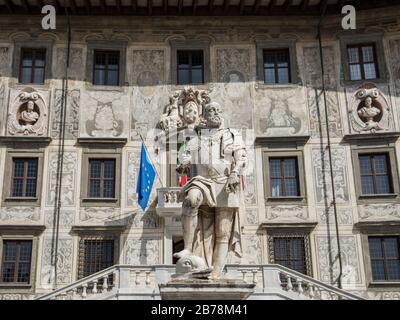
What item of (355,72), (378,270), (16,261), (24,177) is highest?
(355,72)

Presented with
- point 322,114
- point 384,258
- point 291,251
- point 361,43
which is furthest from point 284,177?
point 361,43

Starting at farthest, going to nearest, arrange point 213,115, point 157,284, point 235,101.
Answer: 1. point 235,101
2. point 157,284
3. point 213,115

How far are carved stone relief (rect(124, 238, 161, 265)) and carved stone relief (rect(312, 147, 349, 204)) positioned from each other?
5924mm

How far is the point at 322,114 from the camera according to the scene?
20750mm

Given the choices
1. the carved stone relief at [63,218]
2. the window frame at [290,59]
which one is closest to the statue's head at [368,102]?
the window frame at [290,59]

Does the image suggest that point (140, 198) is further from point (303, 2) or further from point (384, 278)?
point (303, 2)

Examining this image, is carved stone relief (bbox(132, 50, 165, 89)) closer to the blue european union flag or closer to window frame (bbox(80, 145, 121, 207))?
window frame (bbox(80, 145, 121, 207))

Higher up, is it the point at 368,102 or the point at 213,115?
the point at 368,102

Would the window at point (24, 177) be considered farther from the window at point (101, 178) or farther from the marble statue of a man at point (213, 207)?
the marble statue of a man at point (213, 207)

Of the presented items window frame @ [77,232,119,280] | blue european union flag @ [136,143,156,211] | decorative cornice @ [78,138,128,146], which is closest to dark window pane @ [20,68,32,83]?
decorative cornice @ [78,138,128,146]

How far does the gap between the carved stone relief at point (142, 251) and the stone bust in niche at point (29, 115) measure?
5662mm

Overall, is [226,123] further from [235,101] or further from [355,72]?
[355,72]

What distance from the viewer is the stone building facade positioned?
1909 centimetres

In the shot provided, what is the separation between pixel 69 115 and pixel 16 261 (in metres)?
5.52
